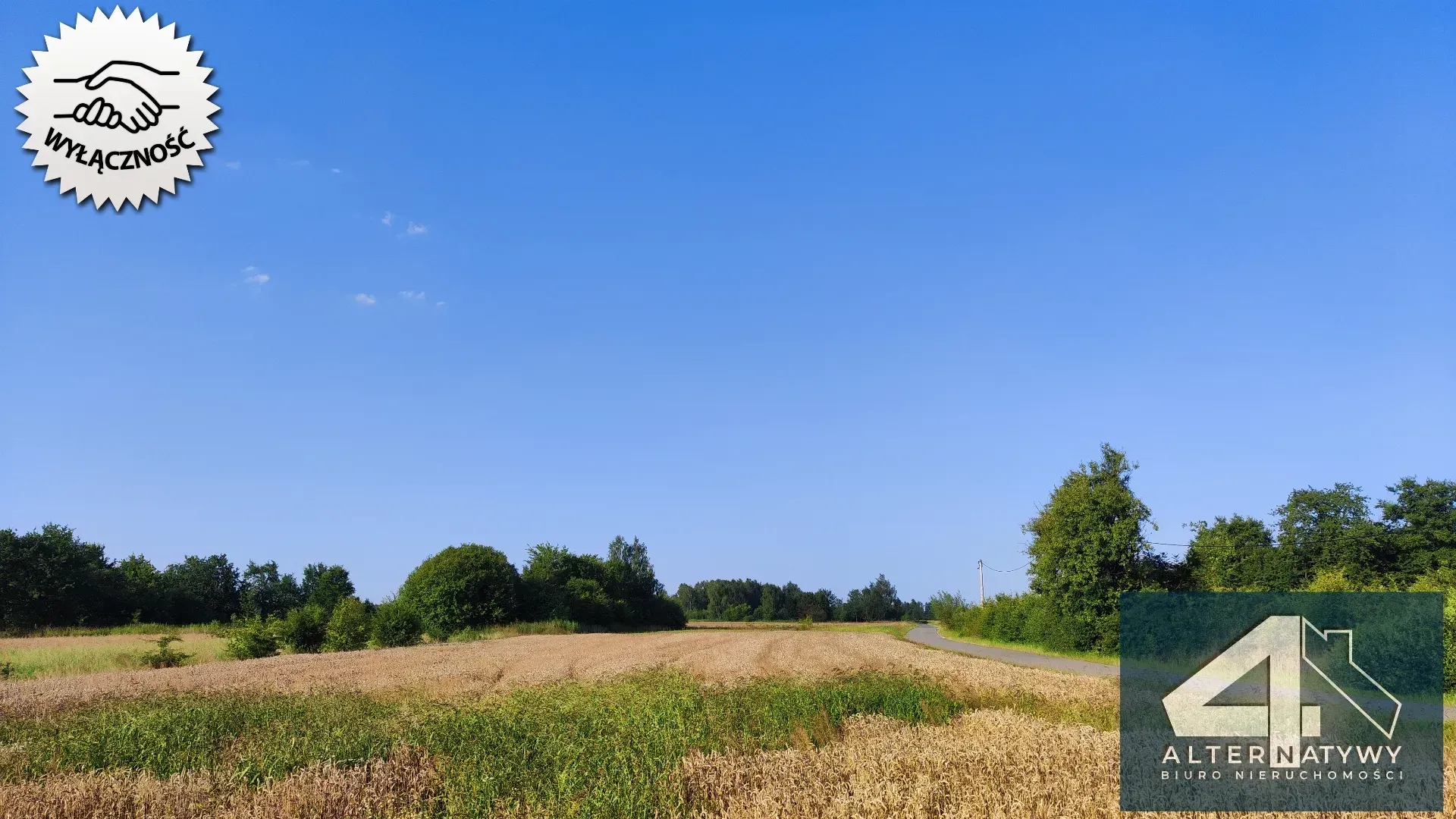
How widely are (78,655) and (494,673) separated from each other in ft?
46.4

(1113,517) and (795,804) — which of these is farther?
(1113,517)

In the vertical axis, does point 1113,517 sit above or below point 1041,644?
above

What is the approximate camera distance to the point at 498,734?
8.34 m

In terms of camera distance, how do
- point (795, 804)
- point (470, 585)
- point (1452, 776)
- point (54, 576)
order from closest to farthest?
point (795, 804)
point (1452, 776)
point (470, 585)
point (54, 576)

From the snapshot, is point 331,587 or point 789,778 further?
point 331,587

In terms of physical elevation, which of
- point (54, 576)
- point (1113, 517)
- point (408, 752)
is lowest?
point (54, 576)

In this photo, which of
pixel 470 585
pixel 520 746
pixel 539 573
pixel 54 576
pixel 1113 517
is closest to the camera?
pixel 520 746

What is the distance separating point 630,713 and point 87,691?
7733 mm

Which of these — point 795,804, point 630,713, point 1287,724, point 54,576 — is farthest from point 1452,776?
point 54,576

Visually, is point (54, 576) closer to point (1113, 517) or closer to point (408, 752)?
point (408, 752)

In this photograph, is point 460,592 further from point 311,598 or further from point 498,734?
point 498,734

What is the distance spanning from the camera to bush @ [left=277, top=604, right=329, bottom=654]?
26.8 metres

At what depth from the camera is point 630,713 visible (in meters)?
9.62
